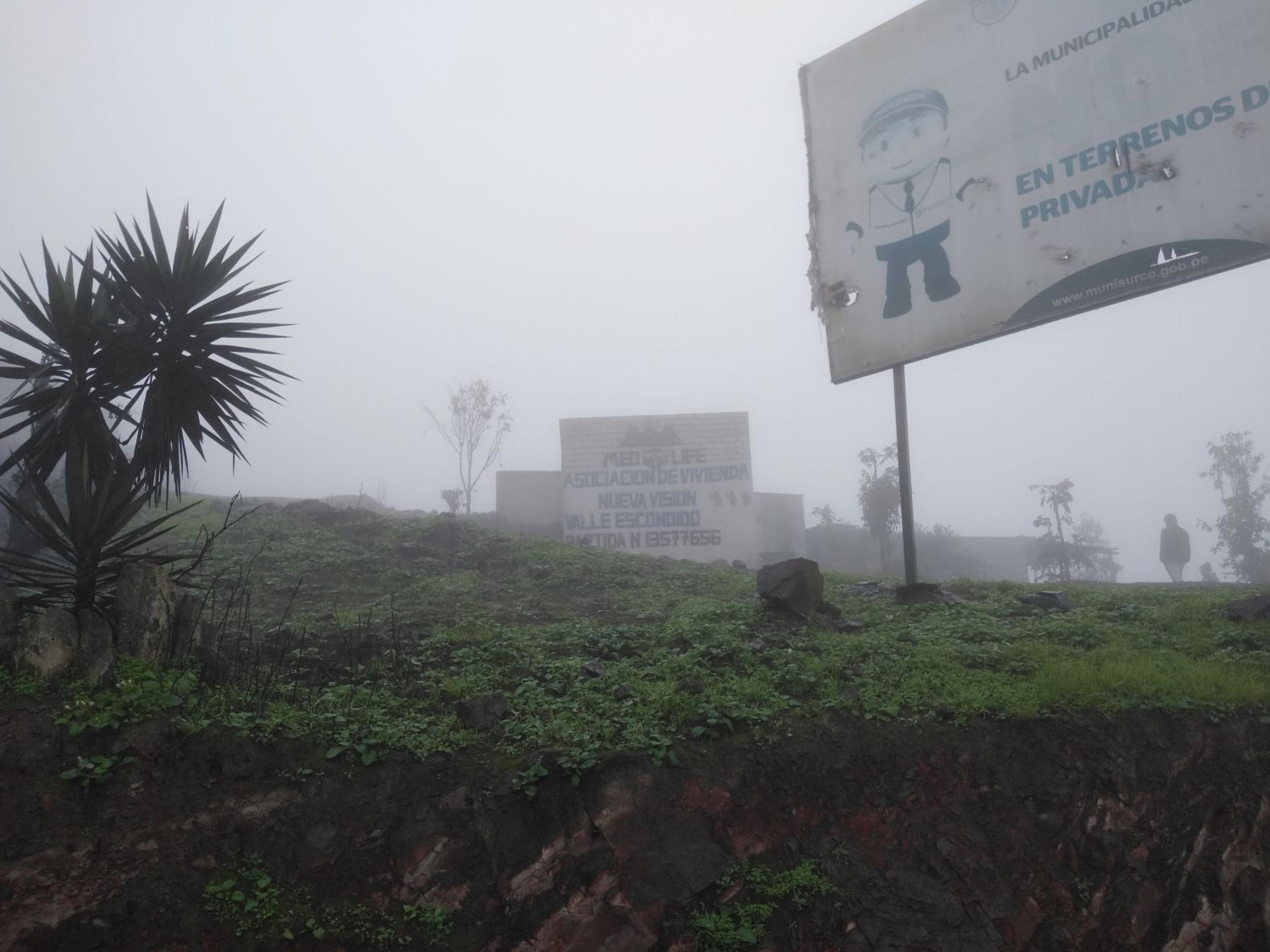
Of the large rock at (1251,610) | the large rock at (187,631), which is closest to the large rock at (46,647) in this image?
the large rock at (187,631)

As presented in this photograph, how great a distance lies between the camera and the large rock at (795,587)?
852 centimetres

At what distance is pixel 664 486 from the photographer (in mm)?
25141

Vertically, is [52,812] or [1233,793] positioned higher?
[52,812]

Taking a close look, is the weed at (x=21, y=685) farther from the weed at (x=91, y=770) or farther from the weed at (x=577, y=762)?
the weed at (x=577, y=762)

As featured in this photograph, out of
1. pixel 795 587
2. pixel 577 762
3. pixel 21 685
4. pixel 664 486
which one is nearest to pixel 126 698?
pixel 21 685

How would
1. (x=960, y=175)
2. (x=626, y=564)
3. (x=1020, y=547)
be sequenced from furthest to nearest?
1. (x=1020, y=547)
2. (x=626, y=564)
3. (x=960, y=175)

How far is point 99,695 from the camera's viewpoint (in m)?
5.32

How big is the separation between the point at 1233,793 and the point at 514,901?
4.84 m

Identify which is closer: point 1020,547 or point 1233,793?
point 1233,793

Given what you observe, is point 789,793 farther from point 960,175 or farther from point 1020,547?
point 1020,547

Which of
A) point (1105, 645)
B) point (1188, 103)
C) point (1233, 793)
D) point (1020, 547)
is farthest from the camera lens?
point (1020, 547)

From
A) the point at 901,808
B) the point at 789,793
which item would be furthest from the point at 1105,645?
the point at 789,793

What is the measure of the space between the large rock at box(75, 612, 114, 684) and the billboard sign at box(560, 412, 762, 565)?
18.9 m

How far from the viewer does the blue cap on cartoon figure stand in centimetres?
1016
